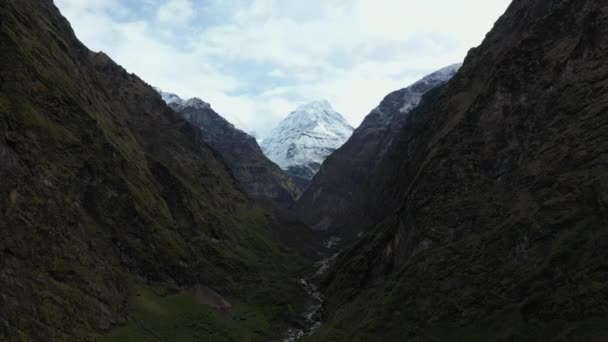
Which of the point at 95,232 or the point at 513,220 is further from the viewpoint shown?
the point at 95,232

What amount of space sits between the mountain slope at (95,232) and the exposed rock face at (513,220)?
953 inches

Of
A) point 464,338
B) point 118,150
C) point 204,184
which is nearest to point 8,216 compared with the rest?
point 118,150

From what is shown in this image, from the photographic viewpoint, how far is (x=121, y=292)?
76938mm

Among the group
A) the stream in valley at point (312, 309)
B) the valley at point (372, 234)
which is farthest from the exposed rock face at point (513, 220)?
the stream in valley at point (312, 309)

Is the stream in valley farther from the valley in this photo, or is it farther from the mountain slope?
the mountain slope

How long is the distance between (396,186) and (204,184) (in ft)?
201

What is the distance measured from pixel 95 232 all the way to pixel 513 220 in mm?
64303

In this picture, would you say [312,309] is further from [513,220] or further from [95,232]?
[513,220]

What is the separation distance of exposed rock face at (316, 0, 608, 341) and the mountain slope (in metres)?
24.2

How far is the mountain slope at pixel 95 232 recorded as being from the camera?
201 ft

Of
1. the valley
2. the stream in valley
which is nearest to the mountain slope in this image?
the valley

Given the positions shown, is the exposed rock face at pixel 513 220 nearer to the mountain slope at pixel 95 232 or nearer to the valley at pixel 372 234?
the valley at pixel 372 234

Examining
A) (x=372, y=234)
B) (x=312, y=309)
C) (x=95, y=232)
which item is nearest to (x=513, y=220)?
(x=312, y=309)

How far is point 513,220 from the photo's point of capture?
72.5 meters
